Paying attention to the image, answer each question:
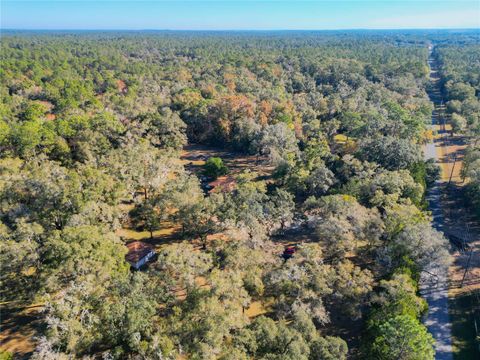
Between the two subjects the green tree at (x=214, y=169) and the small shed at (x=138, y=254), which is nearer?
the small shed at (x=138, y=254)

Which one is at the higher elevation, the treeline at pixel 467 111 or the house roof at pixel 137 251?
the treeline at pixel 467 111

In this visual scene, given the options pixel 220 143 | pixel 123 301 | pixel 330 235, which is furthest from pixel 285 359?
pixel 220 143

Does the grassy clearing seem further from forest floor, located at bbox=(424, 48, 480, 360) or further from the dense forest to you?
the dense forest

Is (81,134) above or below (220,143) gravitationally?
above

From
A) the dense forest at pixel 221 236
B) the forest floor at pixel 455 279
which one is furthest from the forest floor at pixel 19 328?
the forest floor at pixel 455 279

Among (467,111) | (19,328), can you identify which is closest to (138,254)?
(19,328)

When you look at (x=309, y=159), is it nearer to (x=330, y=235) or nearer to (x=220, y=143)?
(x=330, y=235)

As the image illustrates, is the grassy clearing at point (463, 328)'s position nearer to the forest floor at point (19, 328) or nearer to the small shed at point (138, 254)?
the small shed at point (138, 254)
